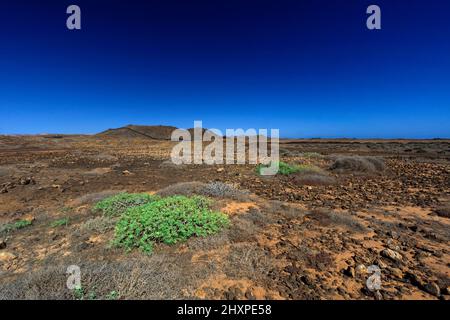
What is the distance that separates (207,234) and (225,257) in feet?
2.19

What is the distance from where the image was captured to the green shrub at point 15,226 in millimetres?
4277

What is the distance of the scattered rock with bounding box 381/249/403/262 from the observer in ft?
10.6

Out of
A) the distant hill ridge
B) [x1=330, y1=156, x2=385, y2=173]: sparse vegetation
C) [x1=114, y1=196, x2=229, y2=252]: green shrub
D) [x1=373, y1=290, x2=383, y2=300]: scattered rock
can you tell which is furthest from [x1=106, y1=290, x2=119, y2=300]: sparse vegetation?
the distant hill ridge

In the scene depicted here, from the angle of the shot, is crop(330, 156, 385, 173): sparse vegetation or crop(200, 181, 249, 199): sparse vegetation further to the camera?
crop(330, 156, 385, 173): sparse vegetation

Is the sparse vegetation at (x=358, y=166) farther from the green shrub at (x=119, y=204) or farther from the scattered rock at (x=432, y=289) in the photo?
the green shrub at (x=119, y=204)

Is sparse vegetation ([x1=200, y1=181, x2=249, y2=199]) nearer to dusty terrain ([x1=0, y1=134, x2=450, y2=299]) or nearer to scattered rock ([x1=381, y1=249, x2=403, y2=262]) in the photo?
dusty terrain ([x1=0, y1=134, x2=450, y2=299])

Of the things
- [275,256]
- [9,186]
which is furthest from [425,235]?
[9,186]

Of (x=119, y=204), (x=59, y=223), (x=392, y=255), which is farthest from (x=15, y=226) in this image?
(x=392, y=255)

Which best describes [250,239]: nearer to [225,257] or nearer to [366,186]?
[225,257]

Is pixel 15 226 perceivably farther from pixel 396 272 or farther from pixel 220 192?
pixel 396 272

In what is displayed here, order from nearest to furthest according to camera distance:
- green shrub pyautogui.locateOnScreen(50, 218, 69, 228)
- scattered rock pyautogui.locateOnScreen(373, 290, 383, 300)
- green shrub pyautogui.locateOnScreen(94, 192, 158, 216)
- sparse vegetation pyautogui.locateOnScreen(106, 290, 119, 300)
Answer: sparse vegetation pyautogui.locateOnScreen(106, 290, 119, 300), scattered rock pyautogui.locateOnScreen(373, 290, 383, 300), green shrub pyautogui.locateOnScreen(50, 218, 69, 228), green shrub pyautogui.locateOnScreen(94, 192, 158, 216)

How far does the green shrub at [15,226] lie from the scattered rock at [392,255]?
6.22 metres

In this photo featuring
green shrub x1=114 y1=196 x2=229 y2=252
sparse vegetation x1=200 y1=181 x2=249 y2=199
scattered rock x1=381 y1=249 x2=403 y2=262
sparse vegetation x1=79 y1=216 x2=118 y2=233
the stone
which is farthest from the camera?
sparse vegetation x1=200 y1=181 x2=249 y2=199

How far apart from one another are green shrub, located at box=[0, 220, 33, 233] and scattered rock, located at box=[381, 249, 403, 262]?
622cm
